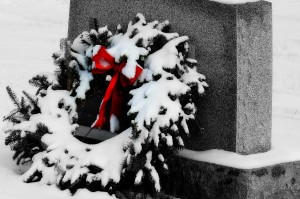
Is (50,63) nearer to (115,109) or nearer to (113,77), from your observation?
(115,109)

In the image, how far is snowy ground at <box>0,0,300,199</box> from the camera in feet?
13.9

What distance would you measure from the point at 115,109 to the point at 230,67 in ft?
2.66

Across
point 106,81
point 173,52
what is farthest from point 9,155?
point 173,52

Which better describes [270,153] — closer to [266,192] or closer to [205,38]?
[266,192]

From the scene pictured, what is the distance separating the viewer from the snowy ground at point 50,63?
4.23 m

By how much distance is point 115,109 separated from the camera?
4523 mm

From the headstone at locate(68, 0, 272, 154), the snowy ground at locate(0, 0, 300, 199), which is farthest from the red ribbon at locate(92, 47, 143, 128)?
the snowy ground at locate(0, 0, 300, 199)

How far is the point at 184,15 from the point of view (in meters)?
4.44

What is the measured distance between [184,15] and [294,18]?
11.6 meters

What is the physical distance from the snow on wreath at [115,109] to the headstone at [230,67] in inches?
4.1

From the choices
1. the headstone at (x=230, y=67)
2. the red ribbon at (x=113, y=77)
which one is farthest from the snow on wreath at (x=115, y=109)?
the headstone at (x=230, y=67)

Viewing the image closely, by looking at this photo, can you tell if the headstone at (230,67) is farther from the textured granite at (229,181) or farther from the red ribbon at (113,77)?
the red ribbon at (113,77)

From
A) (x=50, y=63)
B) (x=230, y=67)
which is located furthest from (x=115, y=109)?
(x=50, y=63)

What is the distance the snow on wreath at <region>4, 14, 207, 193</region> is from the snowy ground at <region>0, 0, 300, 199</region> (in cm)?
16
